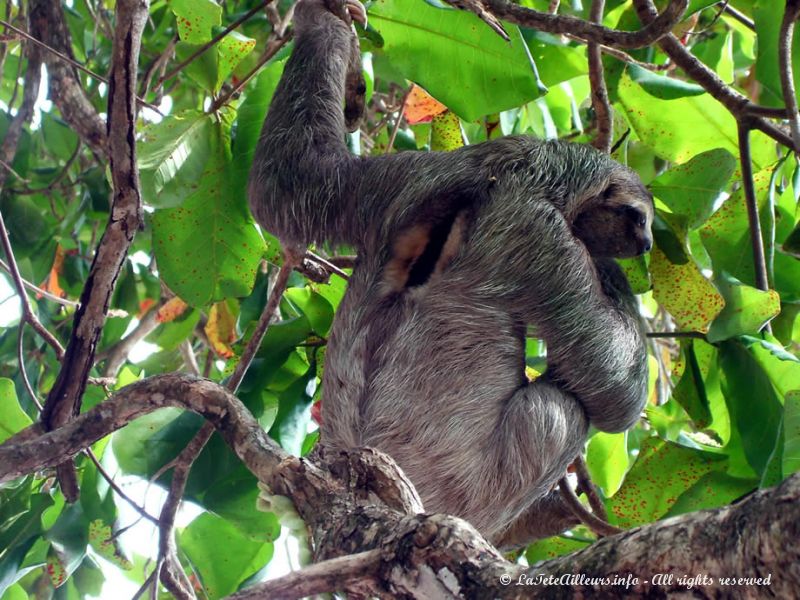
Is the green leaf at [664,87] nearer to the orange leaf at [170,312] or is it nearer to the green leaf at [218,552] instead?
the green leaf at [218,552]

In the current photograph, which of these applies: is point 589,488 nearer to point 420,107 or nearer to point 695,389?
point 695,389

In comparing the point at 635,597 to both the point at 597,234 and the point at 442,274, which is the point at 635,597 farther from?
the point at 597,234

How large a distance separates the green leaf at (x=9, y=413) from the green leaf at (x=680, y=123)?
10.6ft

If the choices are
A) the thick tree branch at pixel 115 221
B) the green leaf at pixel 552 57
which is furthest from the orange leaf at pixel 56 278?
the green leaf at pixel 552 57

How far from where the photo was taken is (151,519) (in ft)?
12.6

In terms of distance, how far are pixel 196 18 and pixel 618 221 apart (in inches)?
84.3

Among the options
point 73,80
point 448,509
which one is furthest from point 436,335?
point 73,80

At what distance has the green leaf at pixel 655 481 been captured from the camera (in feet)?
13.7

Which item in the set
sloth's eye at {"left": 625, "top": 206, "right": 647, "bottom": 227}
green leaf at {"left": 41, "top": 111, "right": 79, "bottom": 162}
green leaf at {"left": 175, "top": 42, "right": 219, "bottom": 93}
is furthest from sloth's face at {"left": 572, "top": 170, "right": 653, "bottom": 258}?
green leaf at {"left": 41, "top": 111, "right": 79, "bottom": 162}

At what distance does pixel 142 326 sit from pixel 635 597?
5212 millimetres

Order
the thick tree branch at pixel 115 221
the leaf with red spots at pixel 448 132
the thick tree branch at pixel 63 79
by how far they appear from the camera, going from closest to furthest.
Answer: the thick tree branch at pixel 115 221
the leaf with red spots at pixel 448 132
the thick tree branch at pixel 63 79

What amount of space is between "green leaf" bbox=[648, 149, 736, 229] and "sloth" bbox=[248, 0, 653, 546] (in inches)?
11.7

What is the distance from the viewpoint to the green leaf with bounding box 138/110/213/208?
3.88 meters

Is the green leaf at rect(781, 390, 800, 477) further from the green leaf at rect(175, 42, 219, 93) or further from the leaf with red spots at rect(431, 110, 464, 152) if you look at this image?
the green leaf at rect(175, 42, 219, 93)
